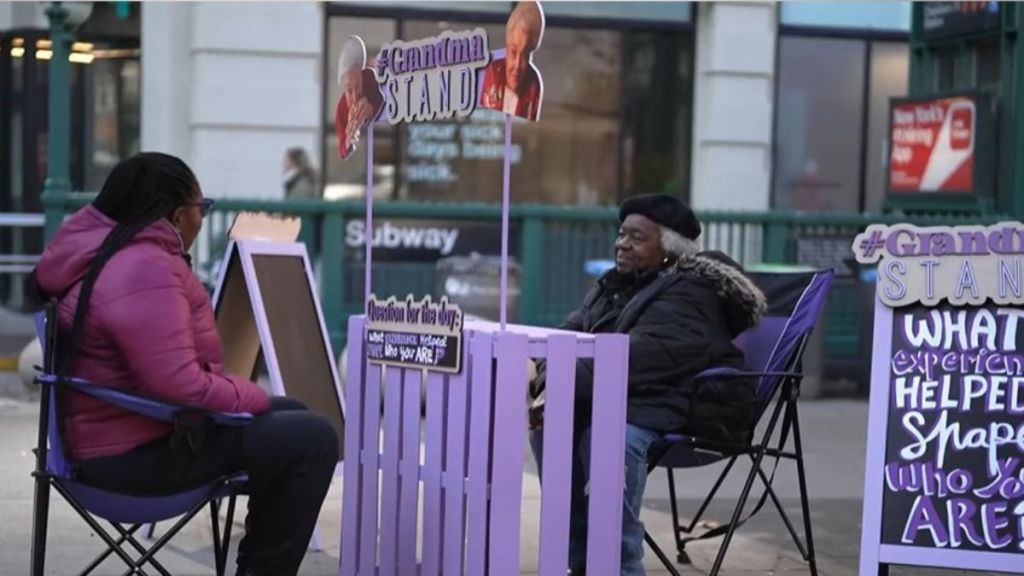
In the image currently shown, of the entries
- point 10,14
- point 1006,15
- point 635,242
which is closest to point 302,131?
point 10,14

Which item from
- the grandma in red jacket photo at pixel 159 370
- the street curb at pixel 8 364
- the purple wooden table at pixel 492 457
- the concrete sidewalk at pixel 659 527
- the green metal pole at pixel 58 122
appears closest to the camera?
the grandma in red jacket photo at pixel 159 370

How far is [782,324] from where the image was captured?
5785 millimetres

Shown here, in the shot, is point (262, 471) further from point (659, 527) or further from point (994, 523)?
point (659, 527)

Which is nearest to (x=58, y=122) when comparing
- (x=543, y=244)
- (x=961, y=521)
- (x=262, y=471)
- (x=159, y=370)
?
(x=543, y=244)

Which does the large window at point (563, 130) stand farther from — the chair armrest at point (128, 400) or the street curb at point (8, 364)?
the chair armrest at point (128, 400)

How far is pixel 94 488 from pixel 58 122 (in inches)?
249

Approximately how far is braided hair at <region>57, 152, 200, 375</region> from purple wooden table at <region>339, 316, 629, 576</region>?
0.94m

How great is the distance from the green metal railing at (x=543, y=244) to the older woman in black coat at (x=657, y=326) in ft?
16.5

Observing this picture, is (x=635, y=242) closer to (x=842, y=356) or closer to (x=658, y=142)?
(x=842, y=356)

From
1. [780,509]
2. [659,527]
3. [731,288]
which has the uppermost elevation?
[731,288]

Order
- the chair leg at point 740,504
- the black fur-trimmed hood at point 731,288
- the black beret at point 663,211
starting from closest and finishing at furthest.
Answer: the chair leg at point 740,504 → the black fur-trimmed hood at point 731,288 → the black beret at point 663,211

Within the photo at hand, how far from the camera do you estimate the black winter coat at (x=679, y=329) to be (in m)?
5.13

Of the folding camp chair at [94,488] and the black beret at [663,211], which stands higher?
the black beret at [663,211]

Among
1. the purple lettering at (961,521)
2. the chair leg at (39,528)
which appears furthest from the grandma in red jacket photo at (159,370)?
the purple lettering at (961,521)
